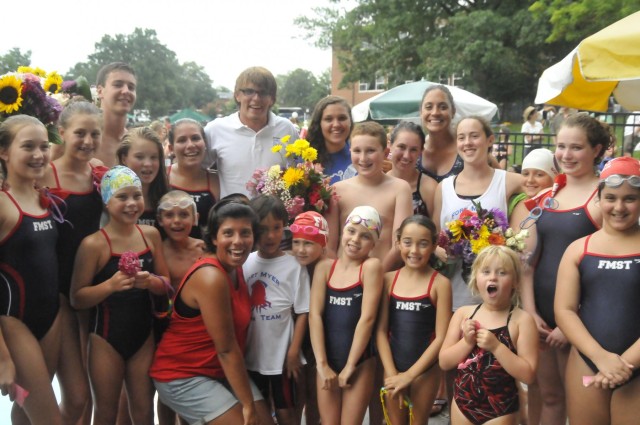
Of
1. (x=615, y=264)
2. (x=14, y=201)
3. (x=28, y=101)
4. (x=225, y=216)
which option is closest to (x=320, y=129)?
(x=225, y=216)

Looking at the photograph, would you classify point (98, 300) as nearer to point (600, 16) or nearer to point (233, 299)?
point (233, 299)

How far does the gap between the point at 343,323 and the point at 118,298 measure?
4.83 ft

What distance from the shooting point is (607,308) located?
3320 millimetres

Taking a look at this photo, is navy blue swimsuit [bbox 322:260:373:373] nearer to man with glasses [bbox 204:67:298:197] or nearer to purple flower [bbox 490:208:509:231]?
purple flower [bbox 490:208:509:231]

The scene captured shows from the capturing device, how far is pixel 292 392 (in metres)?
3.96

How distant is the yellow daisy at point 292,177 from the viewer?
13.5ft

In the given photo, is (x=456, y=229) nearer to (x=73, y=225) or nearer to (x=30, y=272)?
(x=73, y=225)

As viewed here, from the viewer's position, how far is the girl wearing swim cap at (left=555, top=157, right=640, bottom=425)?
126 inches

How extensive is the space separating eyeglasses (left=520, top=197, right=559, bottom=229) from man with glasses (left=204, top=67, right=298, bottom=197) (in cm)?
194

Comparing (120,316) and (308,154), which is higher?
(308,154)

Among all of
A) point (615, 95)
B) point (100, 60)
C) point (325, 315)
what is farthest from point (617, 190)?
point (100, 60)

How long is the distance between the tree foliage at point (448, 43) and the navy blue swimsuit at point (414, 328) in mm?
26234

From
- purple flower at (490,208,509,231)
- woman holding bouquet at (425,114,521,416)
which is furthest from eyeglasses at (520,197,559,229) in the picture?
woman holding bouquet at (425,114,521,416)

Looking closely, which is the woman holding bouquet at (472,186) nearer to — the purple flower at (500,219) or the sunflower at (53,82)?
the purple flower at (500,219)
